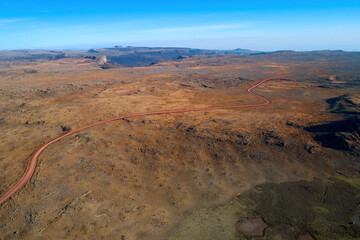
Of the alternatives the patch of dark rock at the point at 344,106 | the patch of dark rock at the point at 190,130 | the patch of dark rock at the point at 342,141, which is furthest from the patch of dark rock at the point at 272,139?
the patch of dark rock at the point at 344,106

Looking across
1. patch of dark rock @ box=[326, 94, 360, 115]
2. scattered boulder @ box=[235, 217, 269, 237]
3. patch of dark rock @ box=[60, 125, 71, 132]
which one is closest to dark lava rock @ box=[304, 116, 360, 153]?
patch of dark rock @ box=[326, 94, 360, 115]

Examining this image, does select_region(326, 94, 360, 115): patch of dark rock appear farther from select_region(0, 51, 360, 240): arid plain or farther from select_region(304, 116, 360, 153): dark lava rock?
select_region(304, 116, 360, 153): dark lava rock

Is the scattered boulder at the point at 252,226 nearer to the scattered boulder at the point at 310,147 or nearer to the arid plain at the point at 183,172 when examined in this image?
the arid plain at the point at 183,172

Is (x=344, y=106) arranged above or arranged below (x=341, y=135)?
above

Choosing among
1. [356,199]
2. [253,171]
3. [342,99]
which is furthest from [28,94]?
A: [342,99]

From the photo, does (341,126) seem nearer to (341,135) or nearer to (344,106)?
(341,135)

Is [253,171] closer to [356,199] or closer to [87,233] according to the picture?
[356,199]

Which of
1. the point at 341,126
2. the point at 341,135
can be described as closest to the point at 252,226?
the point at 341,135
